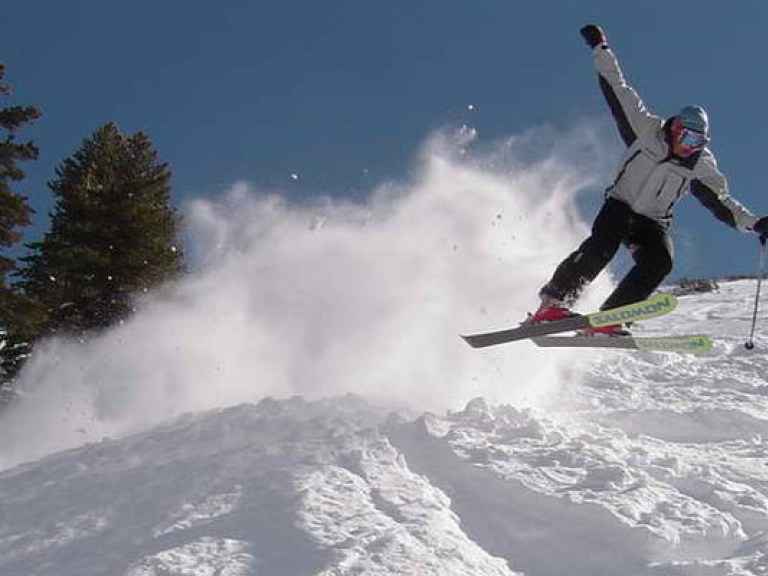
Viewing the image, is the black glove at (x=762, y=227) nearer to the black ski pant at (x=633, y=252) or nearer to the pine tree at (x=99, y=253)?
the black ski pant at (x=633, y=252)

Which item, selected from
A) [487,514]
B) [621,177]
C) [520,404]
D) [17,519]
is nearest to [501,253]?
[520,404]

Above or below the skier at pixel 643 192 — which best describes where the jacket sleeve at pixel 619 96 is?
above

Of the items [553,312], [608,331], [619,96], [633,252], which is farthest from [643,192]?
[608,331]

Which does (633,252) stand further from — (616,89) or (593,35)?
(593,35)

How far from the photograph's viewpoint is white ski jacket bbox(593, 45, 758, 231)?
8586 mm

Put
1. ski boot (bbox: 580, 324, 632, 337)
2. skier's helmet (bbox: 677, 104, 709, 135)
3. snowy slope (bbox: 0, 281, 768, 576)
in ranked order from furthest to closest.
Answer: ski boot (bbox: 580, 324, 632, 337) < skier's helmet (bbox: 677, 104, 709, 135) < snowy slope (bbox: 0, 281, 768, 576)

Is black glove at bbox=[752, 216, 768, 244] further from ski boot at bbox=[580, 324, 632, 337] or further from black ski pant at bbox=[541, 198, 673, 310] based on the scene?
ski boot at bbox=[580, 324, 632, 337]

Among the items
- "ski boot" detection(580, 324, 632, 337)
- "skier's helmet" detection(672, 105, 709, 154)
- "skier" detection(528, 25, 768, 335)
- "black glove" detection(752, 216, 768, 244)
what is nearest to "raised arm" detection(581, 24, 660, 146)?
"skier" detection(528, 25, 768, 335)

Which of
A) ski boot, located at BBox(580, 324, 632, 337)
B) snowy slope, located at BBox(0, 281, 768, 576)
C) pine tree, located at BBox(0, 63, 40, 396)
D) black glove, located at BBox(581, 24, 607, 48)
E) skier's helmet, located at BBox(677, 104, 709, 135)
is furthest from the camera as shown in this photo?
pine tree, located at BBox(0, 63, 40, 396)

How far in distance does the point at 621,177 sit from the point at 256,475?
4754 mm

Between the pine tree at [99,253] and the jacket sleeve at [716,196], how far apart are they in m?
15.0

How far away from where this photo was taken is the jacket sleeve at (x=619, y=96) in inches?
348

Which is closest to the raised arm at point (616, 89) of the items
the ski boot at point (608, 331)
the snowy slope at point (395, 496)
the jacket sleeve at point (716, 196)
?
the jacket sleeve at point (716, 196)

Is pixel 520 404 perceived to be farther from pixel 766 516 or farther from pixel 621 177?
pixel 766 516
